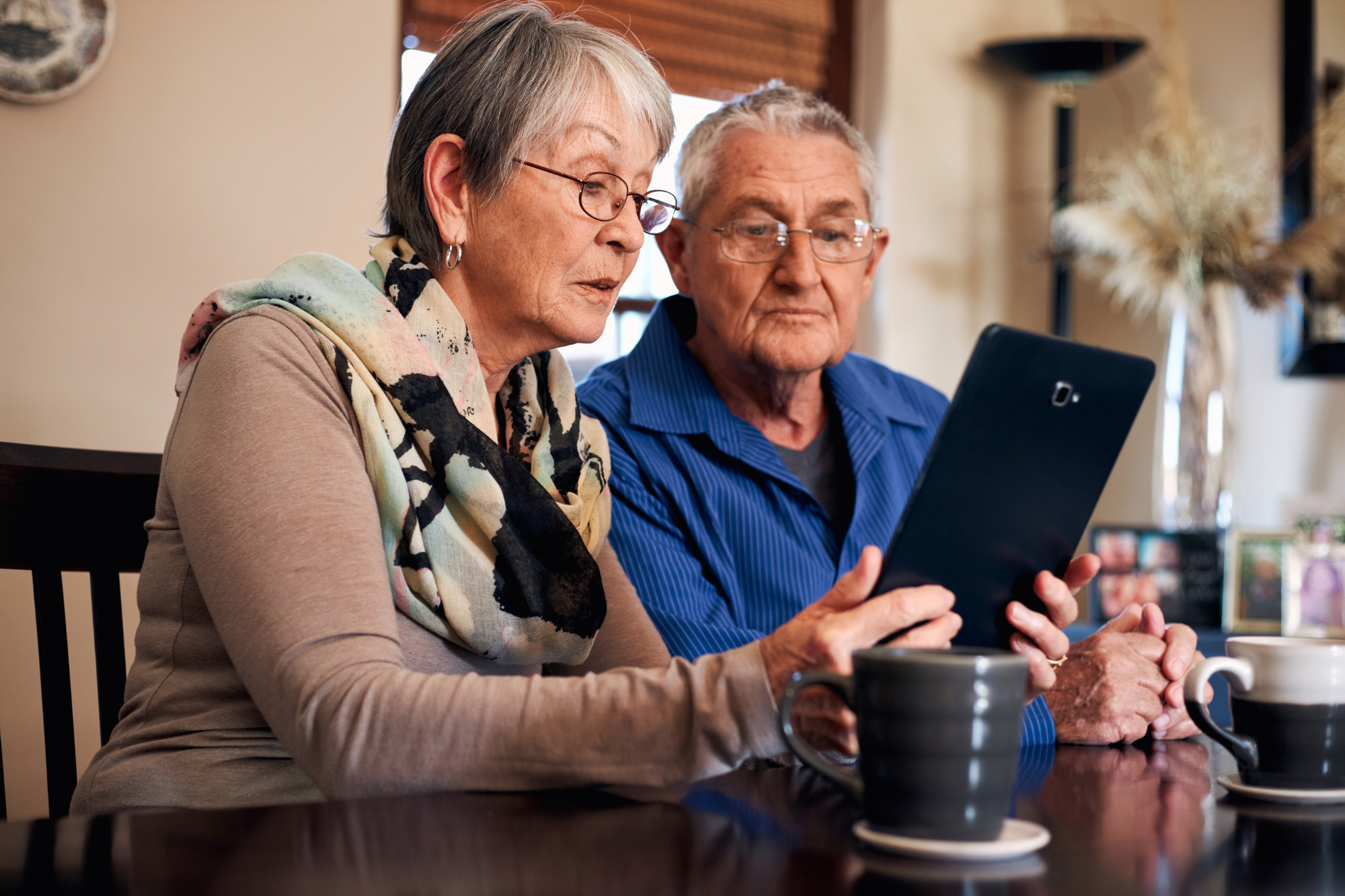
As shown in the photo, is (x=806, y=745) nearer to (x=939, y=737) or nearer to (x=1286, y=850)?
(x=939, y=737)

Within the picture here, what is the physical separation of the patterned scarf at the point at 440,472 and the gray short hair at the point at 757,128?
22.5 inches

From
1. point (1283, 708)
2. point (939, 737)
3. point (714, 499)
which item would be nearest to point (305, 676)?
point (939, 737)

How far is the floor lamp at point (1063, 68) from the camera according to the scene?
3094 mm

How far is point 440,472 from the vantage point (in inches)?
42.6

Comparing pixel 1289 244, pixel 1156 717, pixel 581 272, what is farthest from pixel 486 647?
pixel 1289 244

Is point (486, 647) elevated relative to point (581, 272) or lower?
lower

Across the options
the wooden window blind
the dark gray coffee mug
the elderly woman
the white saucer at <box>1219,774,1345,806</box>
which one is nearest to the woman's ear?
the elderly woman

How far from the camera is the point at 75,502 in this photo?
3.84 feet

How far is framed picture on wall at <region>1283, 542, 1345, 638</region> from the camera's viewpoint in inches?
94.6

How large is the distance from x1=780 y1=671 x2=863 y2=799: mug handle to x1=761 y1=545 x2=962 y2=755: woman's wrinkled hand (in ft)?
0.23

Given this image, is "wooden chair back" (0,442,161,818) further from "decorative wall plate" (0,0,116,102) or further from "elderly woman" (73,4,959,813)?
"decorative wall plate" (0,0,116,102)

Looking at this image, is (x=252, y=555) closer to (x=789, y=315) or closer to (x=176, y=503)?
(x=176, y=503)

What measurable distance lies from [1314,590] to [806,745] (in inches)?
84.8

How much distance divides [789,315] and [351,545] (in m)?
0.88
